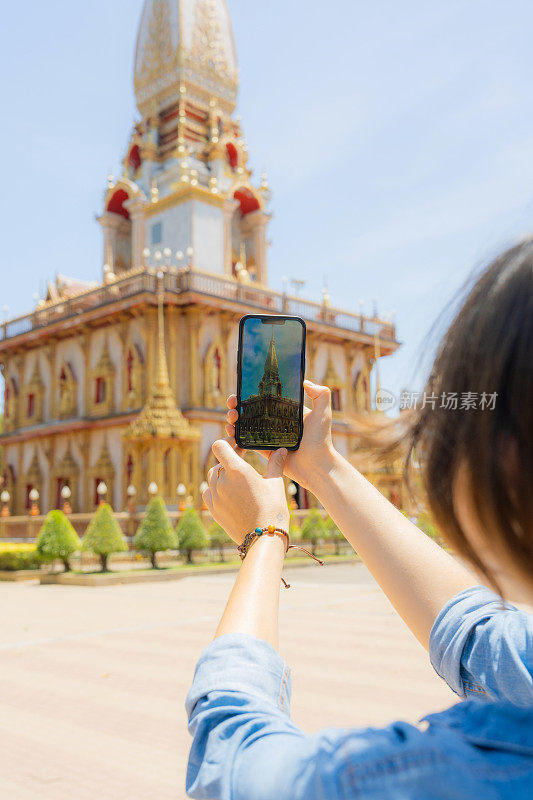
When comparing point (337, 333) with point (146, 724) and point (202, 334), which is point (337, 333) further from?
point (146, 724)

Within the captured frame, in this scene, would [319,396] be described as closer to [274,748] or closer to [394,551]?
[394,551]

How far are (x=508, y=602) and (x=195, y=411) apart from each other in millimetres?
24364

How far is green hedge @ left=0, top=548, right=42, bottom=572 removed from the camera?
17.8 m

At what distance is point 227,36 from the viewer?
3234 centimetres

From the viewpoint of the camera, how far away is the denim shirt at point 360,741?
806 mm

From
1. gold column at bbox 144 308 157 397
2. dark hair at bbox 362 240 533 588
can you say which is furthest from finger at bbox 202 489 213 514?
gold column at bbox 144 308 157 397

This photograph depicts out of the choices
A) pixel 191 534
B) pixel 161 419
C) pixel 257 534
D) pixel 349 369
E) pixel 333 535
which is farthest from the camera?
pixel 349 369

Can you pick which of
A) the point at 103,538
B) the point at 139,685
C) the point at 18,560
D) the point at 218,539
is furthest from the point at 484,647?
the point at 218,539

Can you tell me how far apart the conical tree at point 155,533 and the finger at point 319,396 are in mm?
17118

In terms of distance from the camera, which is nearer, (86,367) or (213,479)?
(213,479)

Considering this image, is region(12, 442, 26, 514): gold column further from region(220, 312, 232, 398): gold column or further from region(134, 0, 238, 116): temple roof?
region(134, 0, 238, 116): temple roof

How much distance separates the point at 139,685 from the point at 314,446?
5032 millimetres

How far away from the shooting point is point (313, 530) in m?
22.8

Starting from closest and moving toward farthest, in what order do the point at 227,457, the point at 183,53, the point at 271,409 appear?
the point at 227,457
the point at 271,409
the point at 183,53
